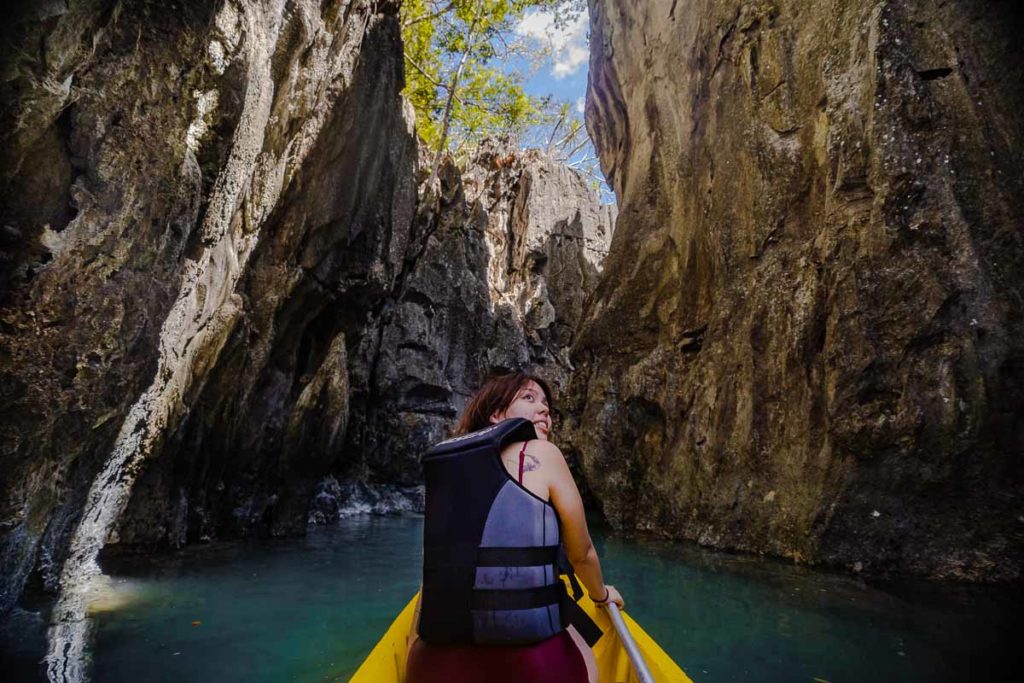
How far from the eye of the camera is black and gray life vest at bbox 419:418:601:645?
1.73 m

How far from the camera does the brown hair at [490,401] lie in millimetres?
2284

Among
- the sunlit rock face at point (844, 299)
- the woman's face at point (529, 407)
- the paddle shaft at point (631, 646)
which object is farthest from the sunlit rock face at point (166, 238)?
the sunlit rock face at point (844, 299)

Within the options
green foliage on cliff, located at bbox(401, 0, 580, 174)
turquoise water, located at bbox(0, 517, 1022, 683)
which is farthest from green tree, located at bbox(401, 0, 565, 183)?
turquoise water, located at bbox(0, 517, 1022, 683)

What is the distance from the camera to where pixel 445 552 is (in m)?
1.83

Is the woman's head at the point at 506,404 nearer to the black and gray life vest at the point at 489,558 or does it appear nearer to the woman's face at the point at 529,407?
the woman's face at the point at 529,407

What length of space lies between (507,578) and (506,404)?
27.6 inches

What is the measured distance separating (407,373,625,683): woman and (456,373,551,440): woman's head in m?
0.33

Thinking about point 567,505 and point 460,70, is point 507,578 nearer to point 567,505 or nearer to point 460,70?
point 567,505

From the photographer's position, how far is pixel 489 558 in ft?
5.78

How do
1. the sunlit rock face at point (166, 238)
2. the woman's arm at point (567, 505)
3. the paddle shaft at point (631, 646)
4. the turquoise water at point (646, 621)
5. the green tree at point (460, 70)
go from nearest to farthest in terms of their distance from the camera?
the woman's arm at point (567, 505), the paddle shaft at point (631, 646), the sunlit rock face at point (166, 238), the turquoise water at point (646, 621), the green tree at point (460, 70)

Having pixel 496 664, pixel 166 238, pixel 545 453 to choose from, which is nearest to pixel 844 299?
pixel 545 453

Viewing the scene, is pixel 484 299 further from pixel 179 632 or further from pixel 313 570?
pixel 179 632

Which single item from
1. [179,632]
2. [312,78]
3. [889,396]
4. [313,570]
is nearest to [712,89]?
[889,396]

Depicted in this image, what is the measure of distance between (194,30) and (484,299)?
17.9 metres
